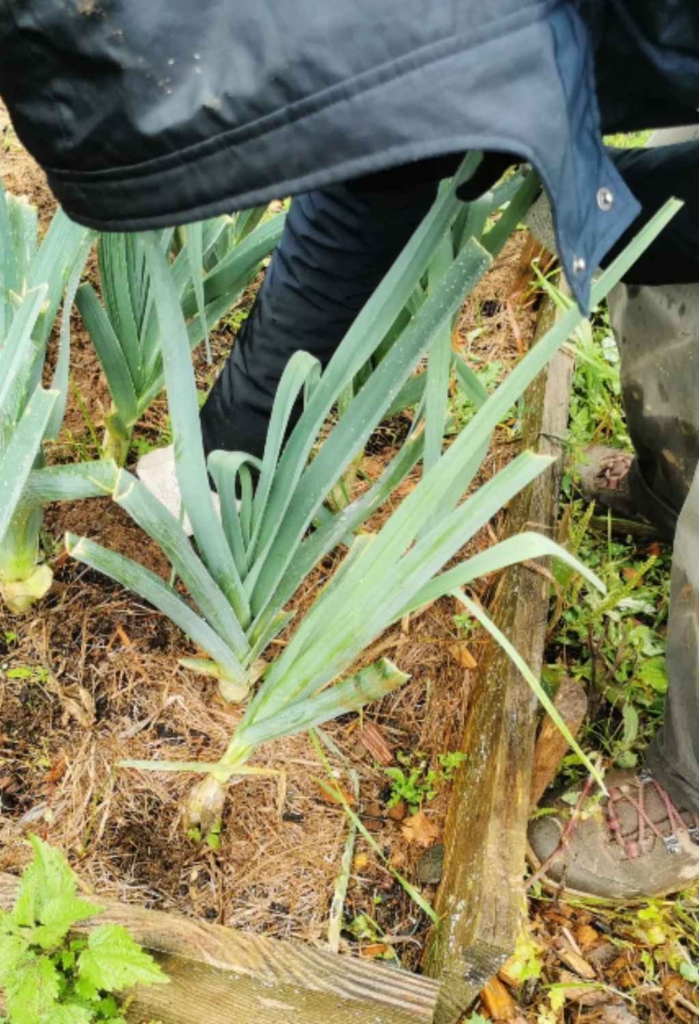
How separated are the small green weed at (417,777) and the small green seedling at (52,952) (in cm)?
40

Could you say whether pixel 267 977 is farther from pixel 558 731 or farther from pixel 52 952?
pixel 558 731

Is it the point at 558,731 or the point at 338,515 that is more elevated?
the point at 338,515

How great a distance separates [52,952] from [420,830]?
1.54 ft

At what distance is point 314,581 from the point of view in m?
1.27

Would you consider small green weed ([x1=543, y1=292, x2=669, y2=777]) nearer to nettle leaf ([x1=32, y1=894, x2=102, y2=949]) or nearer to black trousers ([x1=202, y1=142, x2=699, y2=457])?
black trousers ([x1=202, y1=142, x2=699, y2=457])

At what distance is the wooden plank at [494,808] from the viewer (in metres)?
0.92

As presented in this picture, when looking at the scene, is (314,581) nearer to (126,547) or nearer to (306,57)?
(126,547)

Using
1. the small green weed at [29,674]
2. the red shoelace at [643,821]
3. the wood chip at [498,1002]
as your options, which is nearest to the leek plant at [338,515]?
the small green weed at [29,674]

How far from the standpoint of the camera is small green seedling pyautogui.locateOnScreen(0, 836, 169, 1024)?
2.73ft

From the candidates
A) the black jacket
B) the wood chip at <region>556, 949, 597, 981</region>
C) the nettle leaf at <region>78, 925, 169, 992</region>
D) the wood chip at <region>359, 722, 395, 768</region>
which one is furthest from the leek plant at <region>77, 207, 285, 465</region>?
the wood chip at <region>556, 949, 597, 981</region>

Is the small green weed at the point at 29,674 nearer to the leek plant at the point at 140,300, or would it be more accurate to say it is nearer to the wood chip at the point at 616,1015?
the leek plant at the point at 140,300

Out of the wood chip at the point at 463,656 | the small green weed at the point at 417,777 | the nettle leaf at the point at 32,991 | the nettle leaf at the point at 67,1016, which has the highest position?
the wood chip at the point at 463,656

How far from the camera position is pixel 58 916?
0.84 m

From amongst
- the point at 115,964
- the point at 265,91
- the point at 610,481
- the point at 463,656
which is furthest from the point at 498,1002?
the point at 265,91
